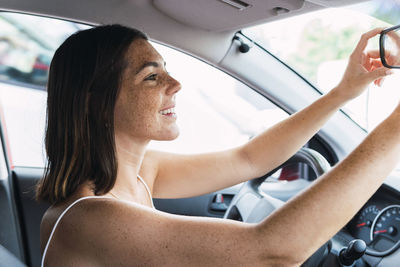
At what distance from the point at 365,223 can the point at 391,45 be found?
1.02 meters

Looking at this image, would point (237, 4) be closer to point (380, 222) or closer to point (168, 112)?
point (168, 112)

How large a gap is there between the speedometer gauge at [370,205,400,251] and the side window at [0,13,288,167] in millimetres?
660

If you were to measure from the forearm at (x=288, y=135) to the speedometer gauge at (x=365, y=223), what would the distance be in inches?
20.8

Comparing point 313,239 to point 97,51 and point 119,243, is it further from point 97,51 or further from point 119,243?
point 97,51

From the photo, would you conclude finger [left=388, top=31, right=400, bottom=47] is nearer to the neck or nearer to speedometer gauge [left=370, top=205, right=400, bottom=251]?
the neck

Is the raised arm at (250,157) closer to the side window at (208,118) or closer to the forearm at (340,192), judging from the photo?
the forearm at (340,192)

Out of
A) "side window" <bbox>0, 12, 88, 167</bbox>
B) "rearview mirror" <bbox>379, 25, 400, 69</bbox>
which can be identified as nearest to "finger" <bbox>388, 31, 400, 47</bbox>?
"rearview mirror" <bbox>379, 25, 400, 69</bbox>

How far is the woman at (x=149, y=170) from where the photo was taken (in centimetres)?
97

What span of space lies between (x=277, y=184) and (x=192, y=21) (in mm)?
1020

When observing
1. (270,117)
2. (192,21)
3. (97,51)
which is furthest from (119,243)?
(270,117)

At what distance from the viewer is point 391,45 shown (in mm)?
1194

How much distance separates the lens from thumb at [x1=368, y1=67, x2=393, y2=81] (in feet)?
4.10

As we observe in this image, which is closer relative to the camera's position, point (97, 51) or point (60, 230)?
point (60, 230)

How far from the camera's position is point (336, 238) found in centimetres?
189
